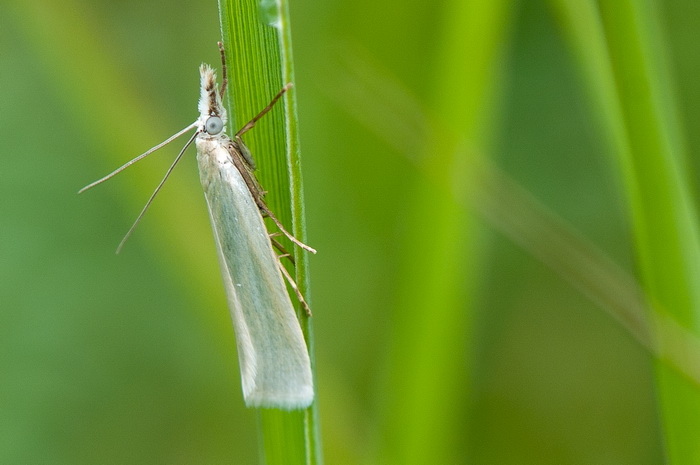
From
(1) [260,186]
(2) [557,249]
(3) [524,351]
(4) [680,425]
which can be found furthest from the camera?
(3) [524,351]

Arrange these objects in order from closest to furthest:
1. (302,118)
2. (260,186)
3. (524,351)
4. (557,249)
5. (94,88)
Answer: (260,186) < (557,249) < (94,88) < (524,351) < (302,118)

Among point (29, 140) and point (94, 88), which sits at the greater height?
point (29, 140)

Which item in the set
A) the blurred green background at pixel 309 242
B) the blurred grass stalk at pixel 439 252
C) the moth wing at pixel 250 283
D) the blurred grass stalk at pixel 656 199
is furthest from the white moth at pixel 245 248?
the blurred grass stalk at pixel 656 199

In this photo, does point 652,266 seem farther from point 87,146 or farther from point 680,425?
point 87,146

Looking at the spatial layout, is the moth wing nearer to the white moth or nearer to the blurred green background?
the white moth

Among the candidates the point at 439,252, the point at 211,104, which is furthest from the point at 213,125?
the point at 439,252

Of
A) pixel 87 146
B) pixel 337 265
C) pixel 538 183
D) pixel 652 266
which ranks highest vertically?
pixel 87 146

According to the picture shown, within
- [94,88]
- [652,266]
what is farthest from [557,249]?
[94,88]
